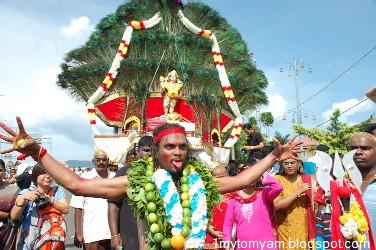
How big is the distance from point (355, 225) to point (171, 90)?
49.1 feet

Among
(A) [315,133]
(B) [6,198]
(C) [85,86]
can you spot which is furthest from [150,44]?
(B) [6,198]

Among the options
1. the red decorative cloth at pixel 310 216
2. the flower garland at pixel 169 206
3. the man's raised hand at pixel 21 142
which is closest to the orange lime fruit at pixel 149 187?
the flower garland at pixel 169 206

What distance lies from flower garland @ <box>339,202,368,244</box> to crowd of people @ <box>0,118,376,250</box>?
7 centimetres

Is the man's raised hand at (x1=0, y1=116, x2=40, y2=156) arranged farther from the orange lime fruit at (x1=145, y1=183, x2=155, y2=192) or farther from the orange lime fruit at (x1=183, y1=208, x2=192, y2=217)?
→ the orange lime fruit at (x1=183, y1=208, x2=192, y2=217)

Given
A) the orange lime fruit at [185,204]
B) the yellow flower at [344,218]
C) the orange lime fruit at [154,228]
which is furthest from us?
the yellow flower at [344,218]

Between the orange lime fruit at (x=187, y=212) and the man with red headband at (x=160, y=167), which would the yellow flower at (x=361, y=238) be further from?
the orange lime fruit at (x=187, y=212)

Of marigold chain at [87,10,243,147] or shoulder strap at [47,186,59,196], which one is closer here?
shoulder strap at [47,186,59,196]

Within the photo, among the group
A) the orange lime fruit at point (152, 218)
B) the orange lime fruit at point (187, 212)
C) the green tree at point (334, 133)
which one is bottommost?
the orange lime fruit at point (152, 218)

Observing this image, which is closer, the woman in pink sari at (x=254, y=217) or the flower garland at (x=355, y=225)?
the flower garland at (x=355, y=225)

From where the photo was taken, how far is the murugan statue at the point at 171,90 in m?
18.4

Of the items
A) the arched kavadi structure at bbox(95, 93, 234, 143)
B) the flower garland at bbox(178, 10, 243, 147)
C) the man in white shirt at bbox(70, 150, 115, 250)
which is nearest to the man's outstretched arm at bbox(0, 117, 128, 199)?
the man in white shirt at bbox(70, 150, 115, 250)

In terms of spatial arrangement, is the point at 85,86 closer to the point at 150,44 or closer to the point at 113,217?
the point at 150,44

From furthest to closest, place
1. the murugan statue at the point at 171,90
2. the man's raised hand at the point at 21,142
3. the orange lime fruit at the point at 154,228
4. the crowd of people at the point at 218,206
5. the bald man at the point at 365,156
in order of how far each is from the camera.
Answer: the murugan statue at the point at 171,90
the bald man at the point at 365,156
the crowd of people at the point at 218,206
the orange lime fruit at the point at 154,228
the man's raised hand at the point at 21,142

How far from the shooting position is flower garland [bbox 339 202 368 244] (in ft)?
12.4
